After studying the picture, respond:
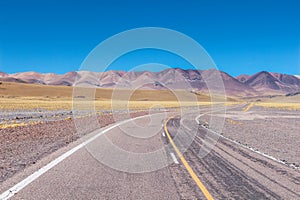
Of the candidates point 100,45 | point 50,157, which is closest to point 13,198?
point 50,157

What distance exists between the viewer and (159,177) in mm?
7723

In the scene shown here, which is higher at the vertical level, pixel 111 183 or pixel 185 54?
pixel 185 54

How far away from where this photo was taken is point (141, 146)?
1315cm

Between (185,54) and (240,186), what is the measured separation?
33.4ft

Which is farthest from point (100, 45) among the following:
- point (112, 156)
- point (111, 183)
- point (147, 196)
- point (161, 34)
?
point (147, 196)

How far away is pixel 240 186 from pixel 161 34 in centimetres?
1173

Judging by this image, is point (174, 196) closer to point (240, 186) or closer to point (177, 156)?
point (240, 186)

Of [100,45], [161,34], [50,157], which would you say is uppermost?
[161,34]

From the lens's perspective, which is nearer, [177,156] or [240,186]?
[240,186]

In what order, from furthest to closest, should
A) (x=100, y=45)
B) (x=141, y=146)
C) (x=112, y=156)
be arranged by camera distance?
(x=100, y=45)
(x=141, y=146)
(x=112, y=156)

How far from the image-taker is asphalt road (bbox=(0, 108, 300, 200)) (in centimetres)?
630

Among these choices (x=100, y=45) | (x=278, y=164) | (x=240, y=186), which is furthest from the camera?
(x=100, y=45)

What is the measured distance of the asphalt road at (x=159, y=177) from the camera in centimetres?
630

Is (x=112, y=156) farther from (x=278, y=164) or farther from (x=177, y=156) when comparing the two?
(x=278, y=164)
